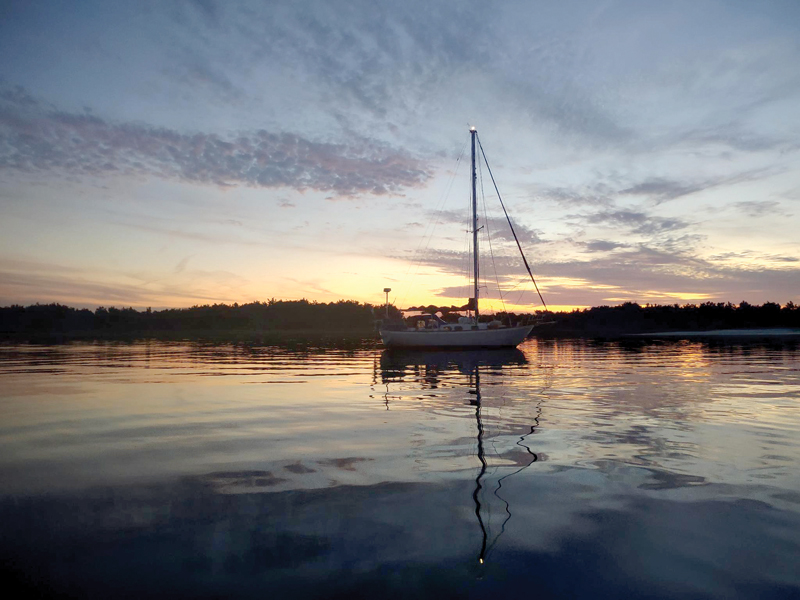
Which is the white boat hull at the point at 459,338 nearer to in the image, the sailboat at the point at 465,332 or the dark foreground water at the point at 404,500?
the sailboat at the point at 465,332

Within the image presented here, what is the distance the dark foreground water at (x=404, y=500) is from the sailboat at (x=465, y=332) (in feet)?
101

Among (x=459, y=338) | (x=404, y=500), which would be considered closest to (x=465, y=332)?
(x=459, y=338)

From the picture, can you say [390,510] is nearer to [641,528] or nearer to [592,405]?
[641,528]

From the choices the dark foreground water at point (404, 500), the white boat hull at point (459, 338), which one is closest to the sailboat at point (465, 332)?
the white boat hull at point (459, 338)

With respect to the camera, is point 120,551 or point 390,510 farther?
point 390,510

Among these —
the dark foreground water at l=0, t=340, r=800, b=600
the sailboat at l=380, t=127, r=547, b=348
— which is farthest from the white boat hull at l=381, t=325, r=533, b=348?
the dark foreground water at l=0, t=340, r=800, b=600

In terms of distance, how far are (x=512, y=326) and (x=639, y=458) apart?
39.5m

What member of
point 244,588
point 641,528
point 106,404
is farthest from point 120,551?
point 106,404

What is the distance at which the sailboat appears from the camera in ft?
153

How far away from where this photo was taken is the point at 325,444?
10711 mm

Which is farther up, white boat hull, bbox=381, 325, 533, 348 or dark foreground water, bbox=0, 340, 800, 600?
white boat hull, bbox=381, 325, 533, 348

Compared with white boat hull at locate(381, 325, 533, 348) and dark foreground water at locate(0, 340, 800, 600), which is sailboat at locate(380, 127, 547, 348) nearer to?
white boat hull at locate(381, 325, 533, 348)

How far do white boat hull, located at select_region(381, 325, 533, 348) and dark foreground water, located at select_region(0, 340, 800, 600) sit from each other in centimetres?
3068

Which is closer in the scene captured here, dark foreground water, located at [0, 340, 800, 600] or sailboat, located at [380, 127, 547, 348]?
dark foreground water, located at [0, 340, 800, 600]
